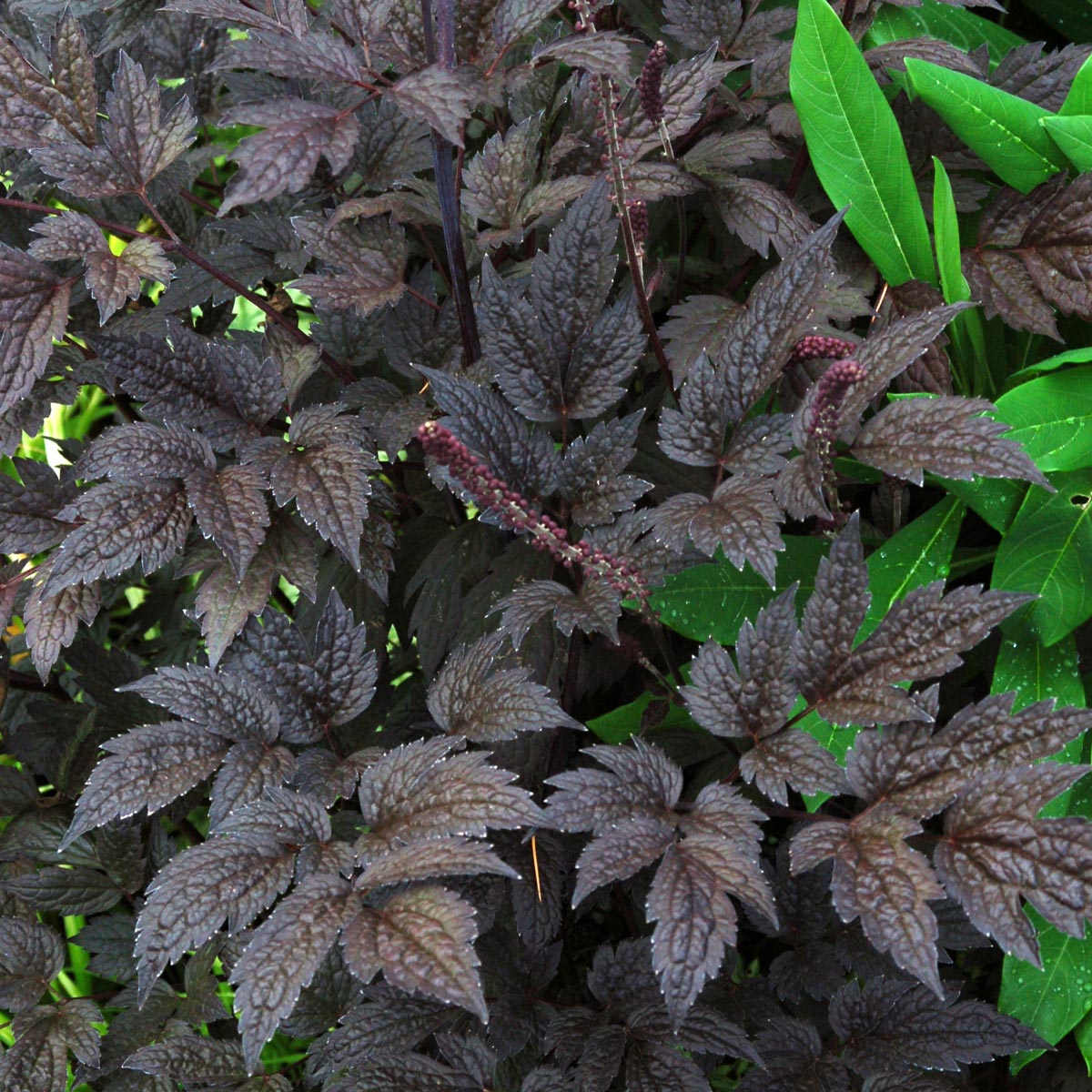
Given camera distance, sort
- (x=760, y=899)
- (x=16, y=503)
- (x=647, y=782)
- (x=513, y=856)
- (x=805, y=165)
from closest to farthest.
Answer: (x=760, y=899) < (x=647, y=782) < (x=513, y=856) < (x=16, y=503) < (x=805, y=165)

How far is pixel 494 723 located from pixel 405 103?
56 cm

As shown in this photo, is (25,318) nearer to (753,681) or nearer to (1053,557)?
(753,681)

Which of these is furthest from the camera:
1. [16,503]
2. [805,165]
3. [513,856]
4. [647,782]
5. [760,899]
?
[805,165]

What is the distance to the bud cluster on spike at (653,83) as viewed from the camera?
3.26 feet

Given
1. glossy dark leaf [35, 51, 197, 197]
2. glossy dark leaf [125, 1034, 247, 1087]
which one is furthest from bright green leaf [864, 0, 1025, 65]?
glossy dark leaf [125, 1034, 247, 1087]

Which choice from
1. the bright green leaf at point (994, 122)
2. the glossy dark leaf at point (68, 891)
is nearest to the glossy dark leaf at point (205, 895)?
the glossy dark leaf at point (68, 891)

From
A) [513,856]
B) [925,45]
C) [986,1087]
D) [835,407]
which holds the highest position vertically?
[925,45]

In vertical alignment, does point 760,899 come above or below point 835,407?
below

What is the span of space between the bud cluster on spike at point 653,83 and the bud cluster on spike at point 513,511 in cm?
38

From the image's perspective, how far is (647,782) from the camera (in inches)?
39.5

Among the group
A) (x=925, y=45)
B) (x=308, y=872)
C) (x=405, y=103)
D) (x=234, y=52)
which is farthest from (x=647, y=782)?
(x=925, y=45)

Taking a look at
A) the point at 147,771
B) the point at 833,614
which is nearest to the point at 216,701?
the point at 147,771

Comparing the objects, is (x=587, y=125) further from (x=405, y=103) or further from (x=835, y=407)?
(x=835, y=407)

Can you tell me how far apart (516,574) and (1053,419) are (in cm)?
58
